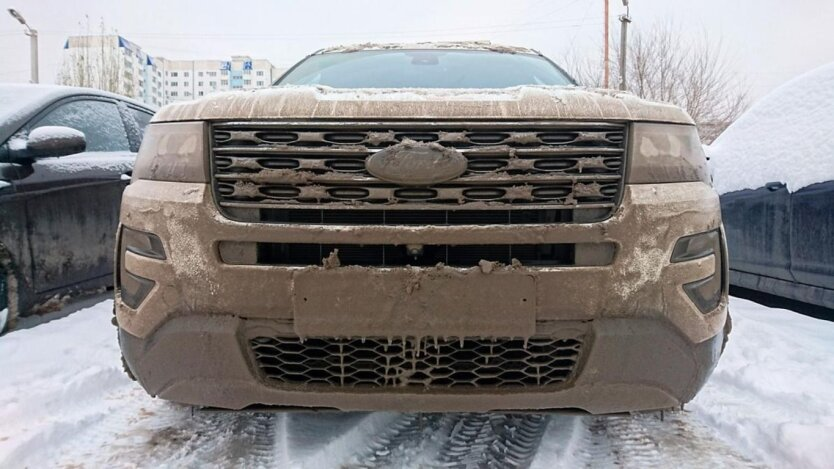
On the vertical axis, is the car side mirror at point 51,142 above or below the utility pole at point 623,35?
below

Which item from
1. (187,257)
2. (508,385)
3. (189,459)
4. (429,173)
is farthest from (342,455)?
(429,173)

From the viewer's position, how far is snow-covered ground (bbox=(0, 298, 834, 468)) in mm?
2072

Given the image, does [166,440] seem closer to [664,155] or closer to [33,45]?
[664,155]

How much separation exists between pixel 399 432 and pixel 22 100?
3.26m

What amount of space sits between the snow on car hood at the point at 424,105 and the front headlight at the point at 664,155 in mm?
40

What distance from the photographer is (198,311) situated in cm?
Result: 178

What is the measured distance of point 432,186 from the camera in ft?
5.83

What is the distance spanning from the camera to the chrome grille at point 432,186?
1777mm

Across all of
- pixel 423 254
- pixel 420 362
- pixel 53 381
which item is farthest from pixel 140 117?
pixel 420 362

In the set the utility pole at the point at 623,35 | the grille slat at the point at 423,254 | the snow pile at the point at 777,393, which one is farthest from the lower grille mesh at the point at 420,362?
the utility pole at the point at 623,35

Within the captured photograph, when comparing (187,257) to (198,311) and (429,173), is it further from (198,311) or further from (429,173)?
(429,173)

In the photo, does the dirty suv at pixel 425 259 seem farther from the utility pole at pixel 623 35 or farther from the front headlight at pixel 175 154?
the utility pole at pixel 623 35

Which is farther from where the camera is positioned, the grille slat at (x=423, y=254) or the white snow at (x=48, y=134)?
the white snow at (x=48, y=134)

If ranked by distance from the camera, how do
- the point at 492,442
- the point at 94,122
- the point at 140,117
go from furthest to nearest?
the point at 140,117, the point at 94,122, the point at 492,442
